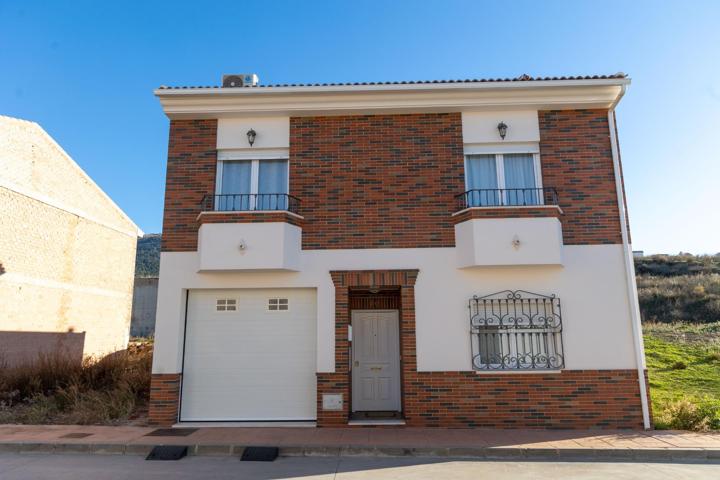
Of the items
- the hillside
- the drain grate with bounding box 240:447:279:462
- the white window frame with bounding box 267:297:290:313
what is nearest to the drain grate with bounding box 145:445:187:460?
the drain grate with bounding box 240:447:279:462

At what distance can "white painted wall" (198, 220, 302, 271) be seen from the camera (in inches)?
347

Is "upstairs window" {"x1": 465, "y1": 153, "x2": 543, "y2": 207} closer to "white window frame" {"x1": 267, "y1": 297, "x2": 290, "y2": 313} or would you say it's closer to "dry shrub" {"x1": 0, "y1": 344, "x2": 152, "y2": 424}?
"white window frame" {"x1": 267, "y1": 297, "x2": 290, "y2": 313}

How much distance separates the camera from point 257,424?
879 cm

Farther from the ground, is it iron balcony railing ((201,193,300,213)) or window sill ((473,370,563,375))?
iron balcony railing ((201,193,300,213))

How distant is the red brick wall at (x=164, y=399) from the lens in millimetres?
8719

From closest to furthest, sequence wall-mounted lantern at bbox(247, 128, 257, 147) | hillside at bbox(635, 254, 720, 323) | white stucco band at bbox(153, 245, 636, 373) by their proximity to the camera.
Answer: white stucco band at bbox(153, 245, 636, 373) < wall-mounted lantern at bbox(247, 128, 257, 147) < hillside at bbox(635, 254, 720, 323)

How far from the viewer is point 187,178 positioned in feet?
31.6

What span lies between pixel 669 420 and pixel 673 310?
16321mm

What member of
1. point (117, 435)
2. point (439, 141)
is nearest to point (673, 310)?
point (439, 141)

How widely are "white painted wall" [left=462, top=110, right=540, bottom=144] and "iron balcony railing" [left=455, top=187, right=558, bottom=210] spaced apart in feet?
3.42

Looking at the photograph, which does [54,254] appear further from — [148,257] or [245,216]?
[148,257]

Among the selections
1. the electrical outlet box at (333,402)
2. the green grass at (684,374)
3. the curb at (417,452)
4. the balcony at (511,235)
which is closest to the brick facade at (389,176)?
the balcony at (511,235)

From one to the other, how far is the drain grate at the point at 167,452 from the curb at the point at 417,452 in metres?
0.15

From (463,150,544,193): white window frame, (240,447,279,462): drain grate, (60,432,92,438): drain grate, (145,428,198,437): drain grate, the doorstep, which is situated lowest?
(240,447,279,462): drain grate
